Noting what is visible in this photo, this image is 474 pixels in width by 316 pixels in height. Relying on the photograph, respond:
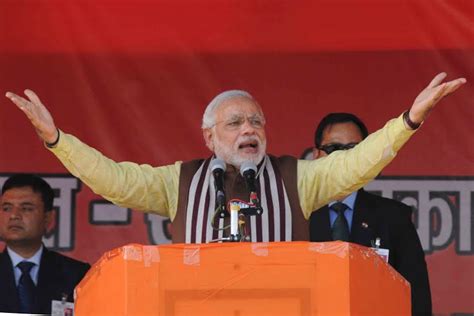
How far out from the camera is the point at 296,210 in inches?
156

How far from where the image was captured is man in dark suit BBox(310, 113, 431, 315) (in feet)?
14.8

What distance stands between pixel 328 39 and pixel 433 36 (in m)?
0.43

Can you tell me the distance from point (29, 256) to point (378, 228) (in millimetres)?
1487

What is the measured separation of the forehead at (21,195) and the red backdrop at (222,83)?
10 centimetres

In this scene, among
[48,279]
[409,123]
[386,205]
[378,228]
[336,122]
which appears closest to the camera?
[409,123]

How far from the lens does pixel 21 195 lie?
17.0 feet

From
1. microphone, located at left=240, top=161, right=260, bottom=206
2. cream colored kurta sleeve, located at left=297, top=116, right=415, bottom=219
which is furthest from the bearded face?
microphone, located at left=240, top=161, right=260, bottom=206

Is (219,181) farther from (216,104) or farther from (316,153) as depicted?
(316,153)

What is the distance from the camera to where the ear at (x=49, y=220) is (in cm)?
524

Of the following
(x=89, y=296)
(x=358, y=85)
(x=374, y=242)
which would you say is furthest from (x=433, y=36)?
(x=89, y=296)

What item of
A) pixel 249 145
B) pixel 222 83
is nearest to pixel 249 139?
pixel 249 145

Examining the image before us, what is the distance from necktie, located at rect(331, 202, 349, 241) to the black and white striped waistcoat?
21.8 inches

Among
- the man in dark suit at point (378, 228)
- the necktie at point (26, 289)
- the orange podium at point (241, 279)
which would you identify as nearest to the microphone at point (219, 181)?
the orange podium at point (241, 279)

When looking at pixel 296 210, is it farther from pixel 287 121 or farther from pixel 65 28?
pixel 65 28
